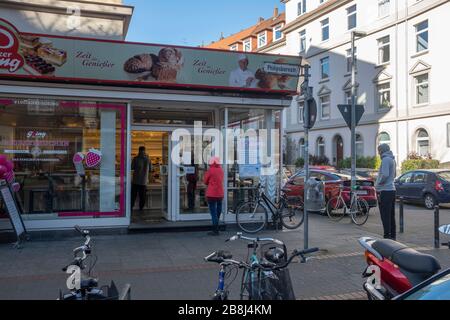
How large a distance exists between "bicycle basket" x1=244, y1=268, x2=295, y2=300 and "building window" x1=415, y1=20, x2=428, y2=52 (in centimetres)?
2966

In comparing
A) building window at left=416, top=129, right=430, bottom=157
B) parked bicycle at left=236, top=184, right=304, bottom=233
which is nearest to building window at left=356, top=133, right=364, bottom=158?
building window at left=416, top=129, right=430, bottom=157

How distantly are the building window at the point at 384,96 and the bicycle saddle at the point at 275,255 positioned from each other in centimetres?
3103

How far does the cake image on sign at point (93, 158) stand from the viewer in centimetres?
1002

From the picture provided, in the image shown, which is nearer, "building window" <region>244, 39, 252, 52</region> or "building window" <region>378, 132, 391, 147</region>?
"building window" <region>378, 132, 391, 147</region>

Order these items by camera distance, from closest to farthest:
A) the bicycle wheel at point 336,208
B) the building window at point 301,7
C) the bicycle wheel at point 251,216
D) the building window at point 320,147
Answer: the bicycle wheel at point 251,216 → the bicycle wheel at point 336,208 → the building window at point 320,147 → the building window at point 301,7

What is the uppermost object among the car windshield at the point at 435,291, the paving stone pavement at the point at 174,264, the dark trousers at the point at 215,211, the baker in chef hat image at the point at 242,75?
the baker in chef hat image at the point at 242,75

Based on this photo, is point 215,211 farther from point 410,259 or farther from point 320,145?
point 320,145

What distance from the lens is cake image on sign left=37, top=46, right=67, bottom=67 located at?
9055 millimetres

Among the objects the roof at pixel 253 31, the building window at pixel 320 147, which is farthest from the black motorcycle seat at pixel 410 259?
the roof at pixel 253 31

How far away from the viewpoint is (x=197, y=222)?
10867 mm

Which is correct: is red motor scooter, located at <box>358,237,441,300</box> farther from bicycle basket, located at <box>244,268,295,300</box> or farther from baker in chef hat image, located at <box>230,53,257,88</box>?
baker in chef hat image, located at <box>230,53,257,88</box>

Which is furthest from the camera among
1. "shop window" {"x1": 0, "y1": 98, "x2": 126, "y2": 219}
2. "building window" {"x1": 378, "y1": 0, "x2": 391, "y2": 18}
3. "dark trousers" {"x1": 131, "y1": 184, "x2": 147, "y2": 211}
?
"building window" {"x1": 378, "y1": 0, "x2": 391, "y2": 18}

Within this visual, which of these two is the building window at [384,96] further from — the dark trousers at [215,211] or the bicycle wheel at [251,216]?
the dark trousers at [215,211]

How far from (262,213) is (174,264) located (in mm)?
4197
